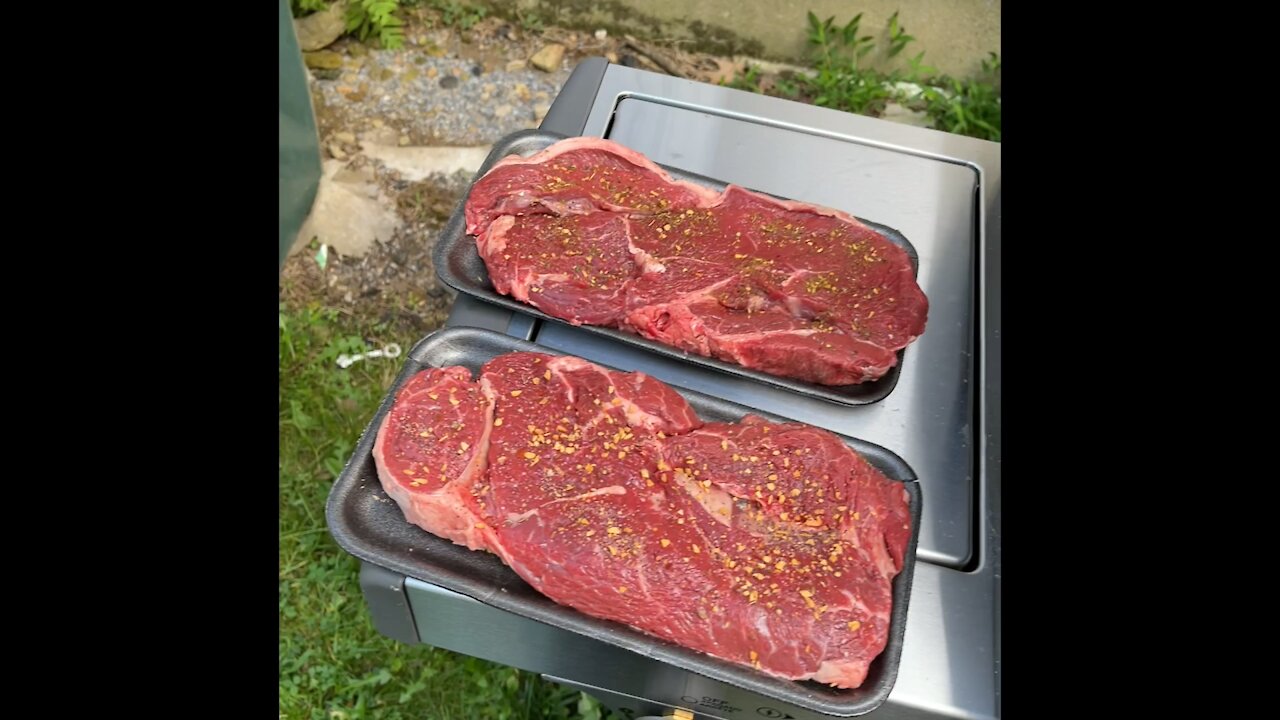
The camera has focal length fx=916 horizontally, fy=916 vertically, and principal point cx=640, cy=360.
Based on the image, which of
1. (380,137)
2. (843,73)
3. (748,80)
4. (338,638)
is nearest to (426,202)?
(380,137)

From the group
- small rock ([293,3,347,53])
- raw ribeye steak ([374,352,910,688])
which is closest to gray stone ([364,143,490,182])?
small rock ([293,3,347,53])

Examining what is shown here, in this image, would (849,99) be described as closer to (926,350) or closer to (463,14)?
(463,14)

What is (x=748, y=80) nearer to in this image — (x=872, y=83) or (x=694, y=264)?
(x=872, y=83)

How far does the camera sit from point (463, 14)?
552 centimetres

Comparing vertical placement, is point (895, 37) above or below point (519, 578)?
above

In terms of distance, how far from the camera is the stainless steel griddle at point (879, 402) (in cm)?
215

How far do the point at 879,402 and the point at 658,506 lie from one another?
706 mm

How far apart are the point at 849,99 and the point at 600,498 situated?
354 cm

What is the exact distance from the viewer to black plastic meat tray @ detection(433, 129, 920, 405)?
2.41 metres

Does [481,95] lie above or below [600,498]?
below

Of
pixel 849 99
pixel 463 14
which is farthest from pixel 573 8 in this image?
pixel 849 99

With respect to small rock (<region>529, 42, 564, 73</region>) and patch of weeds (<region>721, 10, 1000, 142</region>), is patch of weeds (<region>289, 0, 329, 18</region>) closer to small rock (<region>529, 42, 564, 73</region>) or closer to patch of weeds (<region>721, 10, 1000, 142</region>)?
small rock (<region>529, 42, 564, 73</region>)

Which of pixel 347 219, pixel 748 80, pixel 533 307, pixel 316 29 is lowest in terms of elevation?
pixel 347 219

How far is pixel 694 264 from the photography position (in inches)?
102
